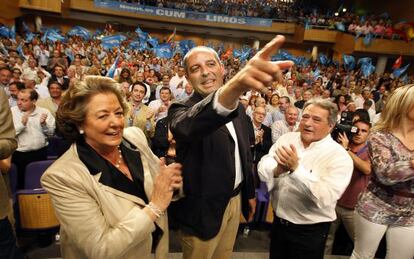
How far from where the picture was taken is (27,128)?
3148 millimetres

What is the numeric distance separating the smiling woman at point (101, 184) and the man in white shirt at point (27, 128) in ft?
7.27

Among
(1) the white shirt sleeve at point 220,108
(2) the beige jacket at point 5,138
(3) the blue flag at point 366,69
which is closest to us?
(1) the white shirt sleeve at point 220,108

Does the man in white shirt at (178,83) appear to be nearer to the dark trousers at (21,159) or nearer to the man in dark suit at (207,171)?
the dark trousers at (21,159)

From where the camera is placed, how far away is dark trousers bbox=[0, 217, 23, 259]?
1.63m

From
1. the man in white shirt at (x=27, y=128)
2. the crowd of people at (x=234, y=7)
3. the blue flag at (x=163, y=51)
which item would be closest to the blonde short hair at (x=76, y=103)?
the man in white shirt at (x=27, y=128)

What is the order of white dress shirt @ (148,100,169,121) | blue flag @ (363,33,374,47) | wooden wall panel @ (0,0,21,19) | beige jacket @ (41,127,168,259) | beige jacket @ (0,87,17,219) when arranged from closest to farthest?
beige jacket @ (41,127,168,259) → beige jacket @ (0,87,17,219) → white dress shirt @ (148,100,169,121) → wooden wall panel @ (0,0,21,19) → blue flag @ (363,33,374,47)

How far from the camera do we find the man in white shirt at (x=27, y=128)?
3.11 metres

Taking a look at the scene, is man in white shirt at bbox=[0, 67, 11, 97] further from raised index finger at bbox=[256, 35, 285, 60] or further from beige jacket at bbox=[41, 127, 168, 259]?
raised index finger at bbox=[256, 35, 285, 60]

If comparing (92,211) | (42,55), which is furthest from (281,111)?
(42,55)

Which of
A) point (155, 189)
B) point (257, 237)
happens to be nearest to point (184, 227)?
point (155, 189)

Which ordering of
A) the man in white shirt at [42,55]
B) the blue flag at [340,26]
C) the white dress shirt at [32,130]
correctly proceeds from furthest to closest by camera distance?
the blue flag at [340,26] → the man in white shirt at [42,55] → the white dress shirt at [32,130]

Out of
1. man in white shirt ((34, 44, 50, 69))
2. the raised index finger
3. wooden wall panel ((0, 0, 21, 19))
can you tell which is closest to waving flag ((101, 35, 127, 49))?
man in white shirt ((34, 44, 50, 69))

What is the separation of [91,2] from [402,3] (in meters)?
17.4

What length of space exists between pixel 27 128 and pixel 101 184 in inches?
96.0
